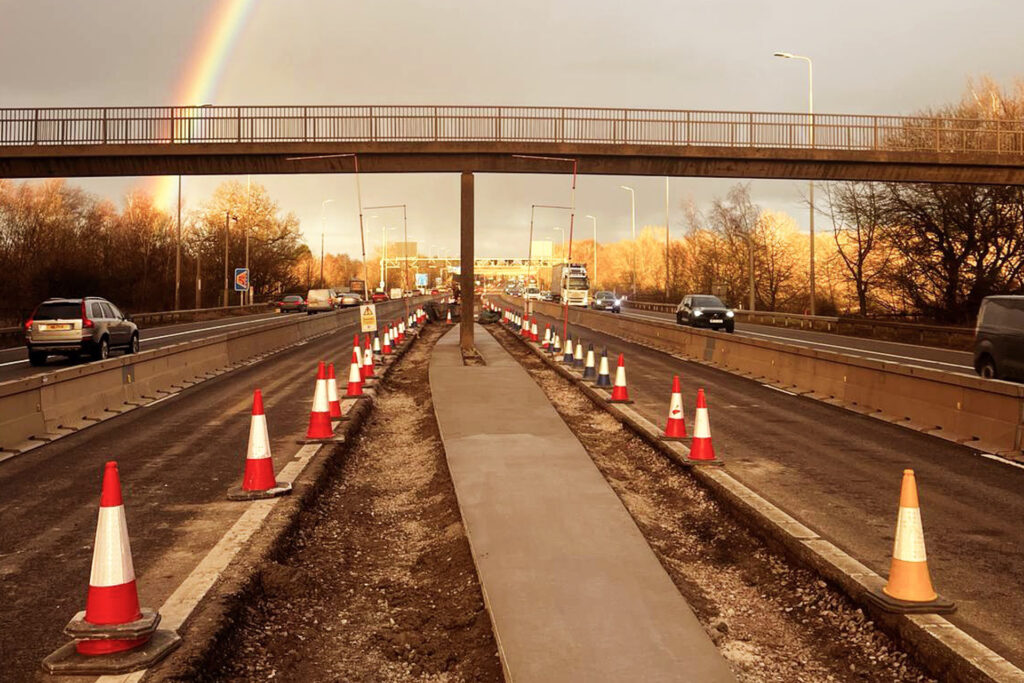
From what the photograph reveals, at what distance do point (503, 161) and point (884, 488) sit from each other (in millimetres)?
18646

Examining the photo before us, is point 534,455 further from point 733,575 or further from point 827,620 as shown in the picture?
point 827,620

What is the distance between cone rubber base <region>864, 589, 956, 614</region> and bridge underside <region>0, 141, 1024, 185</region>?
2138cm

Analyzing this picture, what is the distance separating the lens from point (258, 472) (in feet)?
27.9

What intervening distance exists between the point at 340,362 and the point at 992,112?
27464 millimetres

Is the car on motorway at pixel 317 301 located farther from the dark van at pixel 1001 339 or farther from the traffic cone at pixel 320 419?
the traffic cone at pixel 320 419

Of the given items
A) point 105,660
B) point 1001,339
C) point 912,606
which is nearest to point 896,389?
point 1001,339

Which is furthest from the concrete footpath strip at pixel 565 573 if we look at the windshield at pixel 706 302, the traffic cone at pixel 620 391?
the windshield at pixel 706 302

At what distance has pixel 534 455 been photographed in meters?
10.8

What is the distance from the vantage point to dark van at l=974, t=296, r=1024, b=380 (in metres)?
15.6

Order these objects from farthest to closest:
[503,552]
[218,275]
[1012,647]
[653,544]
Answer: [218,275] → [653,544] → [503,552] → [1012,647]

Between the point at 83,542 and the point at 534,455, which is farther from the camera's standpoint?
the point at 534,455

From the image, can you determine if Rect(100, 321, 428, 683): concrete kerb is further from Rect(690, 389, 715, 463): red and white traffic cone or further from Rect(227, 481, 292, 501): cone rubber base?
Rect(690, 389, 715, 463): red and white traffic cone

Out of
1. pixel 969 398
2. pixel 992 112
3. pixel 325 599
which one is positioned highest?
pixel 992 112

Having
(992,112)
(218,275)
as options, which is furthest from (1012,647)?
(218,275)
